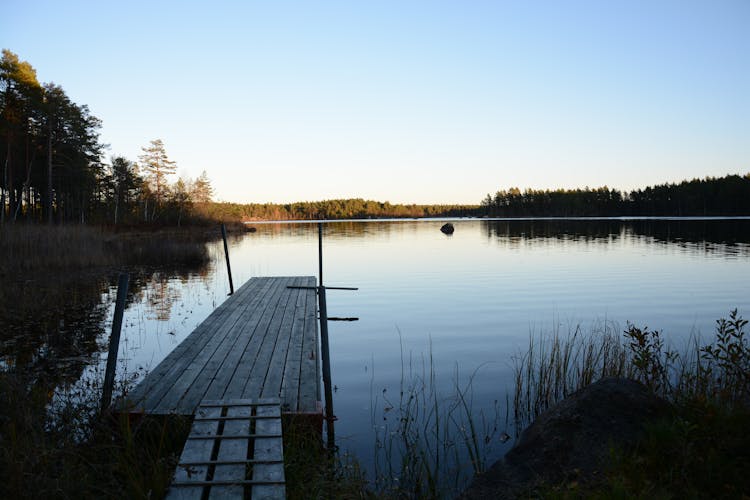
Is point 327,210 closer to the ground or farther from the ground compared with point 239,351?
farther from the ground

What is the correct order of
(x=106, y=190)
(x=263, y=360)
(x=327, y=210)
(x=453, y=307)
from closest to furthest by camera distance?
(x=263, y=360) < (x=453, y=307) < (x=106, y=190) < (x=327, y=210)

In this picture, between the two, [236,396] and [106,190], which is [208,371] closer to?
[236,396]

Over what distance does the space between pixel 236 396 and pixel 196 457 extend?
1.53m

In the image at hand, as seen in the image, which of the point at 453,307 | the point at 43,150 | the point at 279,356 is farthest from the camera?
the point at 43,150

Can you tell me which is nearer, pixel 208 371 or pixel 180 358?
pixel 208 371

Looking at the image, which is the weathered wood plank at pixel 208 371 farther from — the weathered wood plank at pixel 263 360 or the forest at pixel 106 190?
the forest at pixel 106 190

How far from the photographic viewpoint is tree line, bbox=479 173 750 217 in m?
98.9

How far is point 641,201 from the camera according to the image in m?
117

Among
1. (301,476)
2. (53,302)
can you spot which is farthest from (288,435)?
(53,302)

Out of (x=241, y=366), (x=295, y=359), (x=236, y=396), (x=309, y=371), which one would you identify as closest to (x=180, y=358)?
(x=241, y=366)

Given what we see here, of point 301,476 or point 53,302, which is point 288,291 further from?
point 301,476

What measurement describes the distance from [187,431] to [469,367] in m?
5.35

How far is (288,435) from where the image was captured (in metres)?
4.95

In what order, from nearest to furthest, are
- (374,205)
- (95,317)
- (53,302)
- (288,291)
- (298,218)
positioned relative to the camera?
(95,317) → (53,302) → (288,291) → (298,218) → (374,205)
